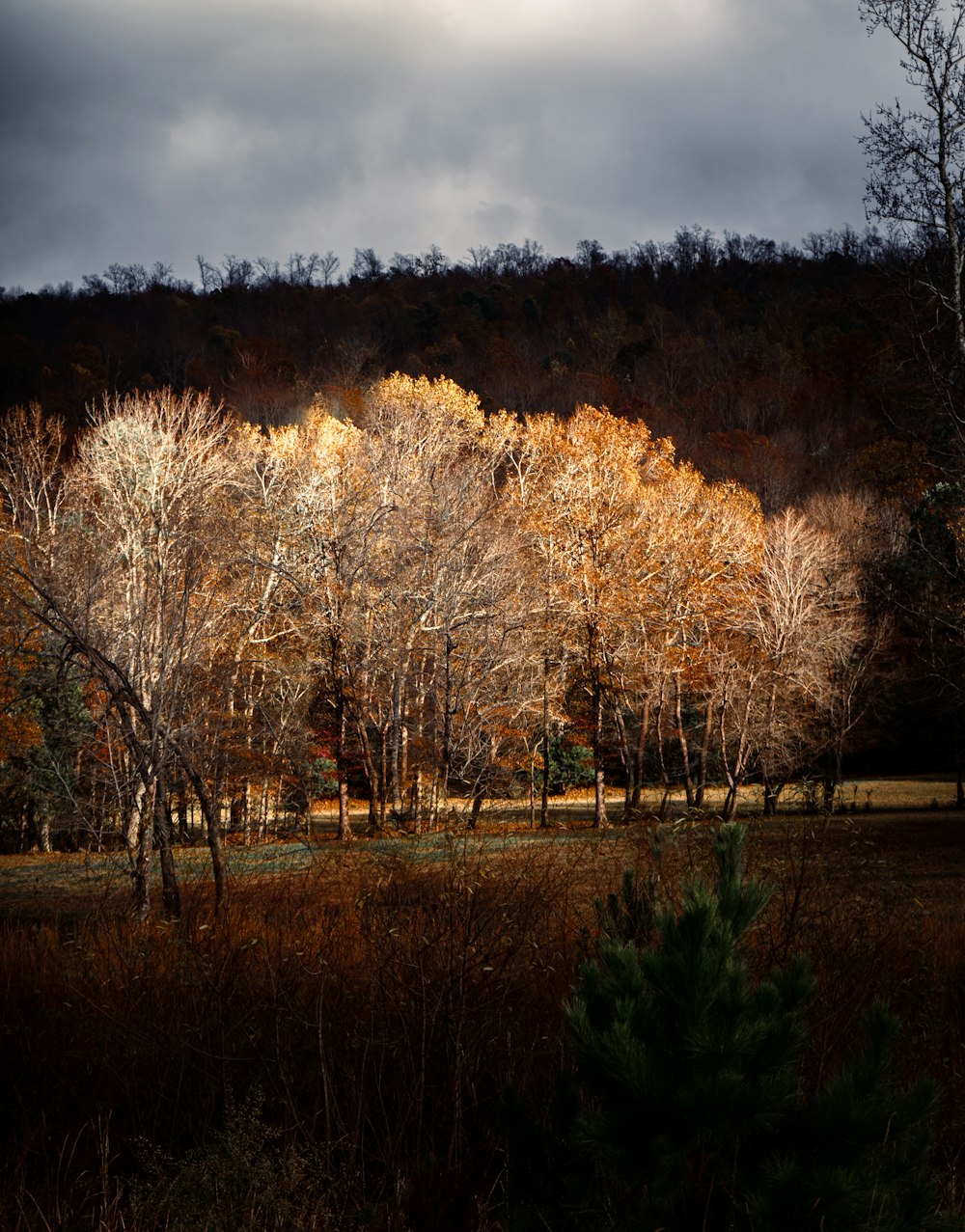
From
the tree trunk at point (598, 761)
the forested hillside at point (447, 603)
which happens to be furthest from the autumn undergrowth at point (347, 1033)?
the tree trunk at point (598, 761)

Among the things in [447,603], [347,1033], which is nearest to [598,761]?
[447,603]

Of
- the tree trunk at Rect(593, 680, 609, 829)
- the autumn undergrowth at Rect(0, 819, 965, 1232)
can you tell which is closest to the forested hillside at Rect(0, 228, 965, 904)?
the tree trunk at Rect(593, 680, 609, 829)

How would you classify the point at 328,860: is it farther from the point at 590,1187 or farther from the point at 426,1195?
the point at 590,1187

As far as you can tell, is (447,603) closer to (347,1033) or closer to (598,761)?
(598,761)

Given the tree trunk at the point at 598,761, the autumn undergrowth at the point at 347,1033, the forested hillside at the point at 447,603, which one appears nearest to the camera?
the autumn undergrowth at the point at 347,1033

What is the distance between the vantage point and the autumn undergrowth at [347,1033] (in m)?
4.80

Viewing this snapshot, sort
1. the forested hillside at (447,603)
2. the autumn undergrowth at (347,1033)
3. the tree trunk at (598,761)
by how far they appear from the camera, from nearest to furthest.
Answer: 1. the autumn undergrowth at (347,1033)
2. the forested hillside at (447,603)
3. the tree trunk at (598,761)

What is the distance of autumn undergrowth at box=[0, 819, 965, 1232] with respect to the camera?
4797 millimetres

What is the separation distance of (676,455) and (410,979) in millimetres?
38832

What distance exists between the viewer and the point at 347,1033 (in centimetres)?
621

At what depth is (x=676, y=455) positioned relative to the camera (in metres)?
42.8

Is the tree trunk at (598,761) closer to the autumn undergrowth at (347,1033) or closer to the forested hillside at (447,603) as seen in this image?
the forested hillside at (447,603)

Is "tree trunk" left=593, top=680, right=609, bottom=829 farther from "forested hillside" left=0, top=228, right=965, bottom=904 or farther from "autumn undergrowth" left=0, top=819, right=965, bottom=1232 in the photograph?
"autumn undergrowth" left=0, top=819, right=965, bottom=1232

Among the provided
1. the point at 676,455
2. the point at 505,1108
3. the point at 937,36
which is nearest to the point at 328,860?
the point at 505,1108
